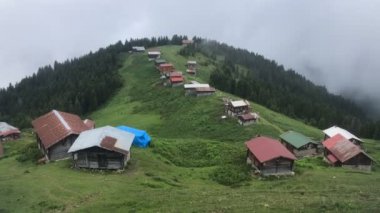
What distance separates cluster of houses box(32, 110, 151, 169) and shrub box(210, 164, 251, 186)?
43.9ft

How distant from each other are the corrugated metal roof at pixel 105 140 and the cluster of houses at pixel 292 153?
2025cm

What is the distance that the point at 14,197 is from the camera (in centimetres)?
4500

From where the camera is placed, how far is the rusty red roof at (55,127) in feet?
210

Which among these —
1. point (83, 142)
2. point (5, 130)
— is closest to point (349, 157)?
point (83, 142)

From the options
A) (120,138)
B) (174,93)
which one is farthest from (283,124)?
(120,138)

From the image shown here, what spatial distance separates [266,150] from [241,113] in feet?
152

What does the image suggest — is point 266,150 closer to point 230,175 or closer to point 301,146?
point 230,175

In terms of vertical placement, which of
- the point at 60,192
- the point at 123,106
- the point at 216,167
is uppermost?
the point at 60,192

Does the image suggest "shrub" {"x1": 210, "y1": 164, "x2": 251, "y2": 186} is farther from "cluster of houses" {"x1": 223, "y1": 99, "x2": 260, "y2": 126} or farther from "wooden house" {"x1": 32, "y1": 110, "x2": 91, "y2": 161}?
"cluster of houses" {"x1": 223, "y1": 99, "x2": 260, "y2": 126}

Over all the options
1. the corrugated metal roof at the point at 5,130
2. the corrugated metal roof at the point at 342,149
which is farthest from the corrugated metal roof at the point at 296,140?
Answer: the corrugated metal roof at the point at 5,130

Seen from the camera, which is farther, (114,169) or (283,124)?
(283,124)

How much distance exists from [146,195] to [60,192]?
9817 mm

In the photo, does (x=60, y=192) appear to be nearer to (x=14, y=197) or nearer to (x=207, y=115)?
(x=14, y=197)

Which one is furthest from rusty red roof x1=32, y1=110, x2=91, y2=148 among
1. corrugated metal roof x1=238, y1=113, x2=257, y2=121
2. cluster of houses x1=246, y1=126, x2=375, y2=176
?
corrugated metal roof x1=238, y1=113, x2=257, y2=121
